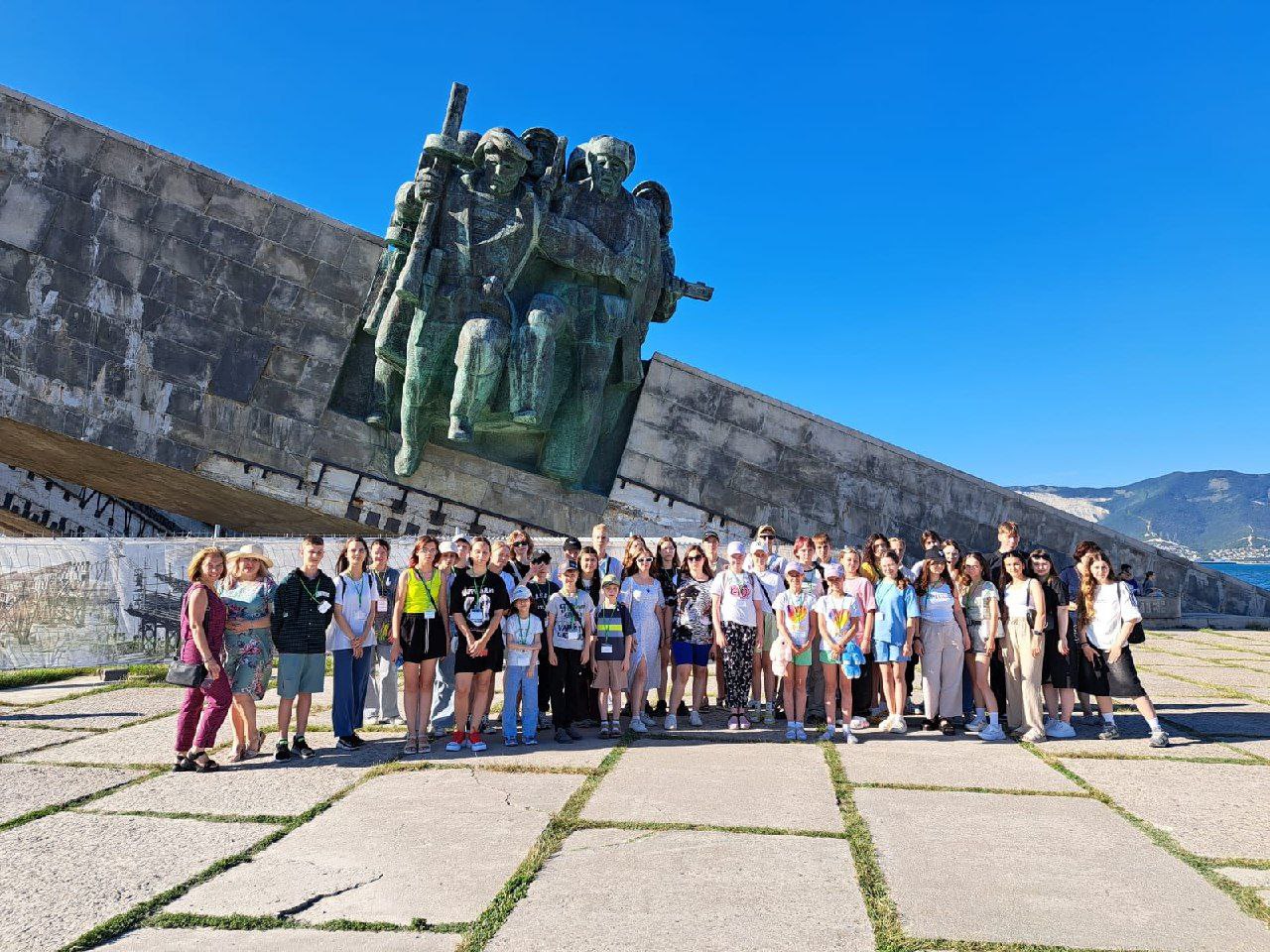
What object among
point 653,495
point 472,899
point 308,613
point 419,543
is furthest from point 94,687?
point 653,495

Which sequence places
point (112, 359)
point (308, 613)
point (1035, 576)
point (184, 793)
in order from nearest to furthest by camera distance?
point (184, 793)
point (308, 613)
point (1035, 576)
point (112, 359)

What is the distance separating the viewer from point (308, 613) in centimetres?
572

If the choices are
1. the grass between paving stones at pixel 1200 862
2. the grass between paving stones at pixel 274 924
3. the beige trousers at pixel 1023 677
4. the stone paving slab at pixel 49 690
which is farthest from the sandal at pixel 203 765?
the beige trousers at pixel 1023 677

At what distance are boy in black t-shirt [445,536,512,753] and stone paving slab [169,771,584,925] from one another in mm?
848

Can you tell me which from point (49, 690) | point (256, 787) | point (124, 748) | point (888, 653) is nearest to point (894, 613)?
point (888, 653)

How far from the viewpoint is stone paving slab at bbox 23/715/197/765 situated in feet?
18.0

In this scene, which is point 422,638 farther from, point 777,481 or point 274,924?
point 777,481

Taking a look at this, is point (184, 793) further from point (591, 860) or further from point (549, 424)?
point (549, 424)

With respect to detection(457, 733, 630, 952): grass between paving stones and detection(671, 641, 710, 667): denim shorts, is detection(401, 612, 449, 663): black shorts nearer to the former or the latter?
detection(457, 733, 630, 952): grass between paving stones

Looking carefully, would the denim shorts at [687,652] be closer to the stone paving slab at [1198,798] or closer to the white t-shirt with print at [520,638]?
the white t-shirt with print at [520,638]

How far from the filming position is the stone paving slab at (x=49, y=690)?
7340 millimetres

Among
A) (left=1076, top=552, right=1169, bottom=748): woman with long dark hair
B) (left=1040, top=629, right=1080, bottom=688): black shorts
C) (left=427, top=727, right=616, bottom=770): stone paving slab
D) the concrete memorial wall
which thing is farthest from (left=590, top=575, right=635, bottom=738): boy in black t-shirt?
the concrete memorial wall

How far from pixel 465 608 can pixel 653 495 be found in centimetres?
803

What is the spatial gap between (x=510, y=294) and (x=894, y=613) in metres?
7.80
